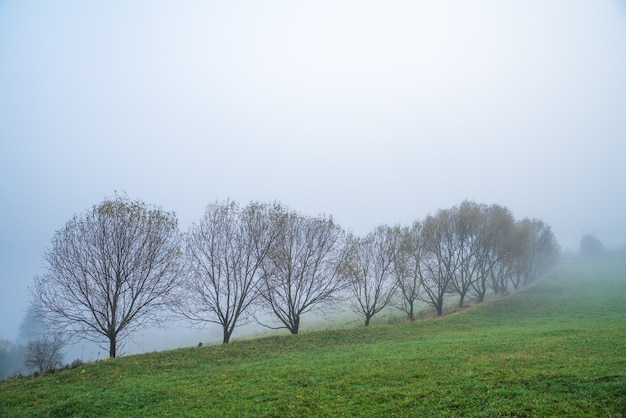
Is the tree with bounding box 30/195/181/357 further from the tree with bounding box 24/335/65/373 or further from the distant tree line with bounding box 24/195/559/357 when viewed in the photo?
the tree with bounding box 24/335/65/373

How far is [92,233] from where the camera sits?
28.9m

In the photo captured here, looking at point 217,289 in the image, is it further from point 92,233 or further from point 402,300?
point 402,300

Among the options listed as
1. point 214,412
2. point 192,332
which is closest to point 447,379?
point 214,412

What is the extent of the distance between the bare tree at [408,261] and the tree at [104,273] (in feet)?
98.3

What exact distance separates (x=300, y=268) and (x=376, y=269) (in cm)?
1291

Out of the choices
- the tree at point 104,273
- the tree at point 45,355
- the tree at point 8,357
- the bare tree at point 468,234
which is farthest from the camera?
the tree at point 8,357

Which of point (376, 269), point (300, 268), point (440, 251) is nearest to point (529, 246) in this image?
point (440, 251)

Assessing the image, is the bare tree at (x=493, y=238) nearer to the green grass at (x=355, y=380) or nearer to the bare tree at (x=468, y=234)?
the bare tree at (x=468, y=234)

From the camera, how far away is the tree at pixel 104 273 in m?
28.5

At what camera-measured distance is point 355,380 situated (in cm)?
1667

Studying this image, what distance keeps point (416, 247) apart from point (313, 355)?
28353 mm

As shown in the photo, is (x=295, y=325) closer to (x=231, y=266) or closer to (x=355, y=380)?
(x=231, y=266)

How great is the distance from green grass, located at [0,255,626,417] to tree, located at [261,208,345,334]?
7.22 meters

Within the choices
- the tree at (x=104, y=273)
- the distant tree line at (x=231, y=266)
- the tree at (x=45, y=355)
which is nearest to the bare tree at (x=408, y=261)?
the distant tree line at (x=231, y=266)
